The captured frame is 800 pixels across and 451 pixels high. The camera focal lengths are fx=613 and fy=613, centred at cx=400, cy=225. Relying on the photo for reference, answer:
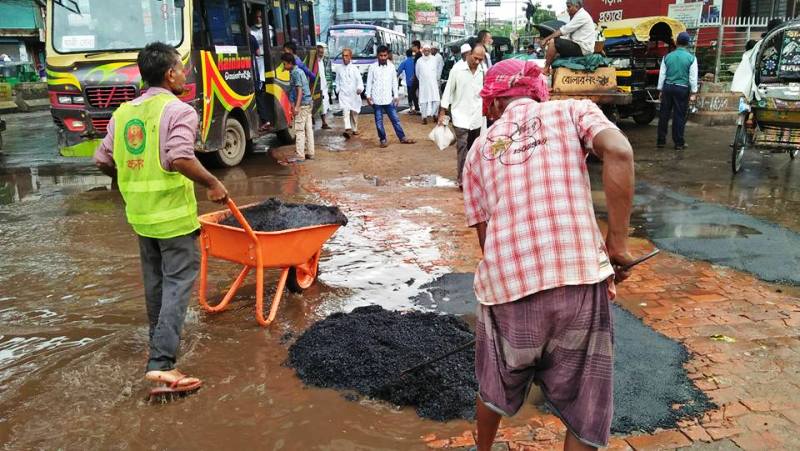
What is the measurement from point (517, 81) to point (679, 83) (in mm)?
9601

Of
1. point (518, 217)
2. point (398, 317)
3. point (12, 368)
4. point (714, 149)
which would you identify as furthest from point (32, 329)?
point (714, 149)

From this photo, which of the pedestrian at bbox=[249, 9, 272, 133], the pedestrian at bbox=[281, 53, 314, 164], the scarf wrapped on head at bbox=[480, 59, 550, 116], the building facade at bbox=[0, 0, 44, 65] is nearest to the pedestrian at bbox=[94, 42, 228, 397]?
the scarf wrapped on head at bbox=[480, 59, 550, 116]

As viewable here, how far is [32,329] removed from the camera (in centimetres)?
418

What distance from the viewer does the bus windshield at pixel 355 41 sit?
2305 centimetres

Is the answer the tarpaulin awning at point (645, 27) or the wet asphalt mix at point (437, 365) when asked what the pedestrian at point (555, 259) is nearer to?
the wet asphalt mix at point (437, 365)

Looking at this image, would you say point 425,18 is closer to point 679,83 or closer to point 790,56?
point 679,83

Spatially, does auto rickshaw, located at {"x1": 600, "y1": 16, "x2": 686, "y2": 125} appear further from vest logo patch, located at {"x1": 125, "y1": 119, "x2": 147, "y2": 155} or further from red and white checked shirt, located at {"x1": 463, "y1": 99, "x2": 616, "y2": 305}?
red and white checked shirt, located at {"x1": 463, "y1": 99, "x2": 616, "y2": 305}

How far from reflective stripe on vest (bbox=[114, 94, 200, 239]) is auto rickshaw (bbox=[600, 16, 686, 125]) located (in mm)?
11601

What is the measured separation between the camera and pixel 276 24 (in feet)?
39.7

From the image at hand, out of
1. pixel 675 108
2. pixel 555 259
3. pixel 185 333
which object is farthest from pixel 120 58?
pixel 675 108

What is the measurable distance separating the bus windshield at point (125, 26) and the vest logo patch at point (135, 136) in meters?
6.00

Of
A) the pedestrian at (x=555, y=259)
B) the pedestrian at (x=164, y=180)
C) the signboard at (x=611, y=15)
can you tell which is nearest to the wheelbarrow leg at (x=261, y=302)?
the pedestrian at (x=164, y=180)

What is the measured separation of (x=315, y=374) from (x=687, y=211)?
514cm

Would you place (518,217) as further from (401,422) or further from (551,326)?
(401,422)
